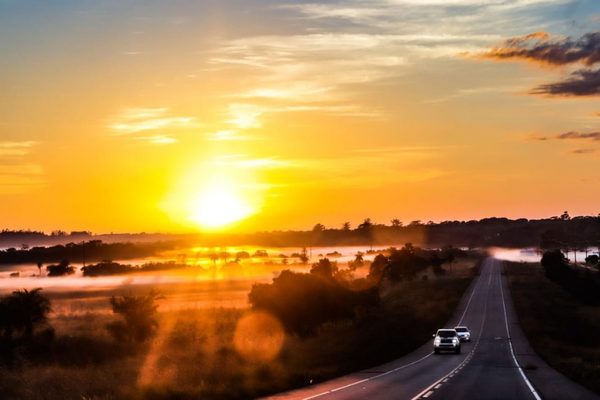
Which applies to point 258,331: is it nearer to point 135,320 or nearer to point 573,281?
point 135,320

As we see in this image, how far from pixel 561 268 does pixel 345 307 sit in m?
89.3

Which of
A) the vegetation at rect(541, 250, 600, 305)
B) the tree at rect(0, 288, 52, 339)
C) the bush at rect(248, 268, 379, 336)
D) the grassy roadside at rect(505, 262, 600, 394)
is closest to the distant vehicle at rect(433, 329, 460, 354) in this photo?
the grassy roadside at rect(505, 262, 600, 394)

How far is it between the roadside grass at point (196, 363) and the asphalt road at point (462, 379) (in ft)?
5.41

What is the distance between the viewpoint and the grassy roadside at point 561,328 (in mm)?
46288

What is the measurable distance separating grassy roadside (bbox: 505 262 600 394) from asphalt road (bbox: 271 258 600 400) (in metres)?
1.27

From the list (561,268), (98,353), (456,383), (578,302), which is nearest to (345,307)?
(98,353)

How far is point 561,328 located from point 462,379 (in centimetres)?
6110

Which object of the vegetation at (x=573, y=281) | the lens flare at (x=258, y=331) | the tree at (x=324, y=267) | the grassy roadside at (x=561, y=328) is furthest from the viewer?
the tree at (x=324, y=267)

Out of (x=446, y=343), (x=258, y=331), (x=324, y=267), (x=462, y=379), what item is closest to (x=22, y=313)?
(x=258, y=331)

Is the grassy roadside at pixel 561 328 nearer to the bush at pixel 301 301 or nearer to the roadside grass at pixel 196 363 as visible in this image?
the roadside grass at pixel 196 363

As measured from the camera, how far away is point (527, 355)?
60812 millimetres

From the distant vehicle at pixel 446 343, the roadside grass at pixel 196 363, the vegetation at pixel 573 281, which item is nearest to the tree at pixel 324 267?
the roadside grass at pixel 196 363

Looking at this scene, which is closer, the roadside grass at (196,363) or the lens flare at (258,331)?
the roadside grass at (196,363)

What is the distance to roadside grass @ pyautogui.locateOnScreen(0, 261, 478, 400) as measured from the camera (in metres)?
26.7
